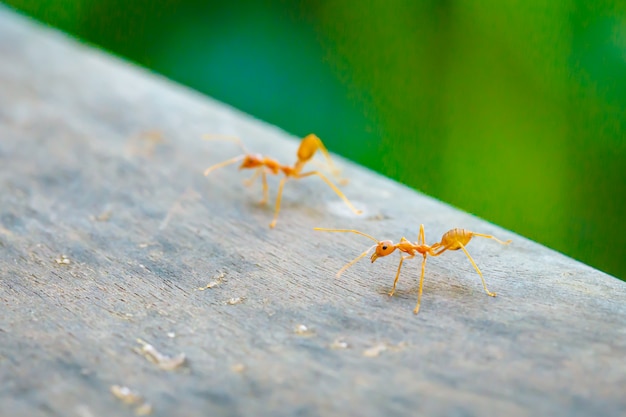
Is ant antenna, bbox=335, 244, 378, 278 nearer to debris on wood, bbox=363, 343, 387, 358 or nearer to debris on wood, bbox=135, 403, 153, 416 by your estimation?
debris on wood, bbox=363, 343, 387, 358

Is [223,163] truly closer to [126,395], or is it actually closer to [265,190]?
[265,190]

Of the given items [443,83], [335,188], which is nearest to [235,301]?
[335,188]

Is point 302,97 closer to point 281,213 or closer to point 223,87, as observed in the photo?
point 223,87

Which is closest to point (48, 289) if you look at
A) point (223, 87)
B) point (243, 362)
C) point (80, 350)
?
point (80, 350)

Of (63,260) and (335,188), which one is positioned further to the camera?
(335,188)

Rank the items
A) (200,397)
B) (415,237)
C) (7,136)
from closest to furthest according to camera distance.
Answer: (200,397) < (415,237) < (7,136)

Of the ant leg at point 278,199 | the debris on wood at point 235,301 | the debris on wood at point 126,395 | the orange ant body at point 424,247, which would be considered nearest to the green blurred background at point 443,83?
the ant leg at point 278,199
